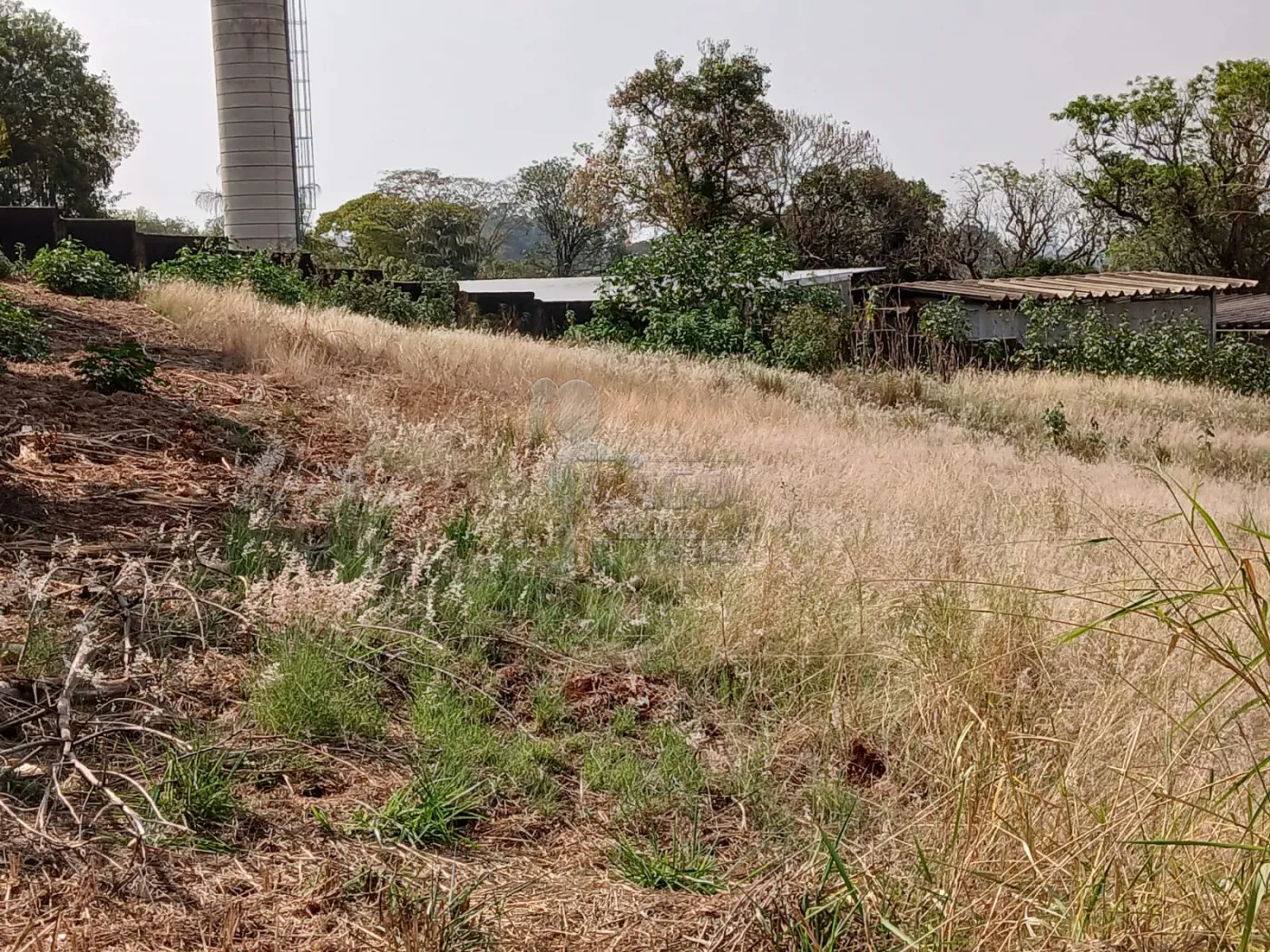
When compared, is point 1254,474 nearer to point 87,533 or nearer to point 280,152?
point 87,533

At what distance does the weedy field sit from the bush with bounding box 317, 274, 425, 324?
882 centimetres

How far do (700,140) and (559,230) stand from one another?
18.9 metres

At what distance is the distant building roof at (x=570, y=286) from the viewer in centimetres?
2196

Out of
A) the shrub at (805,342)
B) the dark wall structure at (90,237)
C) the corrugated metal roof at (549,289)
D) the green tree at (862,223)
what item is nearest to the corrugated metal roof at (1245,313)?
the green tree at (862,223)

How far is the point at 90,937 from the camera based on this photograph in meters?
1.98

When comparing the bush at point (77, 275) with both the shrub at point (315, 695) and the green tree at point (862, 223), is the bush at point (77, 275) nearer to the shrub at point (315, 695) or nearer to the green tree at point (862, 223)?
the shrub at point (315, 695)

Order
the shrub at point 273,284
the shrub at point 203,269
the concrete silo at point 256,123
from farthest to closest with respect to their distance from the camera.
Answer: the concrete silo at point 256,123 < the shrub at point 273,284 < the shrub at point 203,269

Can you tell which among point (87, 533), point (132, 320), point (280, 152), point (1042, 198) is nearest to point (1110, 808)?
point (87, 533)

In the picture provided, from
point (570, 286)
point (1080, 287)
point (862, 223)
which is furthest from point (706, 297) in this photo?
point (862, 223)

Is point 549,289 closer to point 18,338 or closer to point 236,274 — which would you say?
point 236,274

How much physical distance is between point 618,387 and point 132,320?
4.21 m

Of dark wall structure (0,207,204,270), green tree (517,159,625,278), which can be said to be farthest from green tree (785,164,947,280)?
dark wall structure (0,207,204,270)

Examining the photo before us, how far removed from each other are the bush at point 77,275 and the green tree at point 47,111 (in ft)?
80.9

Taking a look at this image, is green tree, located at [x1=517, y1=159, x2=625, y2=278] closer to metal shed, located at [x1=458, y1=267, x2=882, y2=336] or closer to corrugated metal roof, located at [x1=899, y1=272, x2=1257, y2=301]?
metal shed, located at [x1=458, y1=267, x2=882, y2=336]
